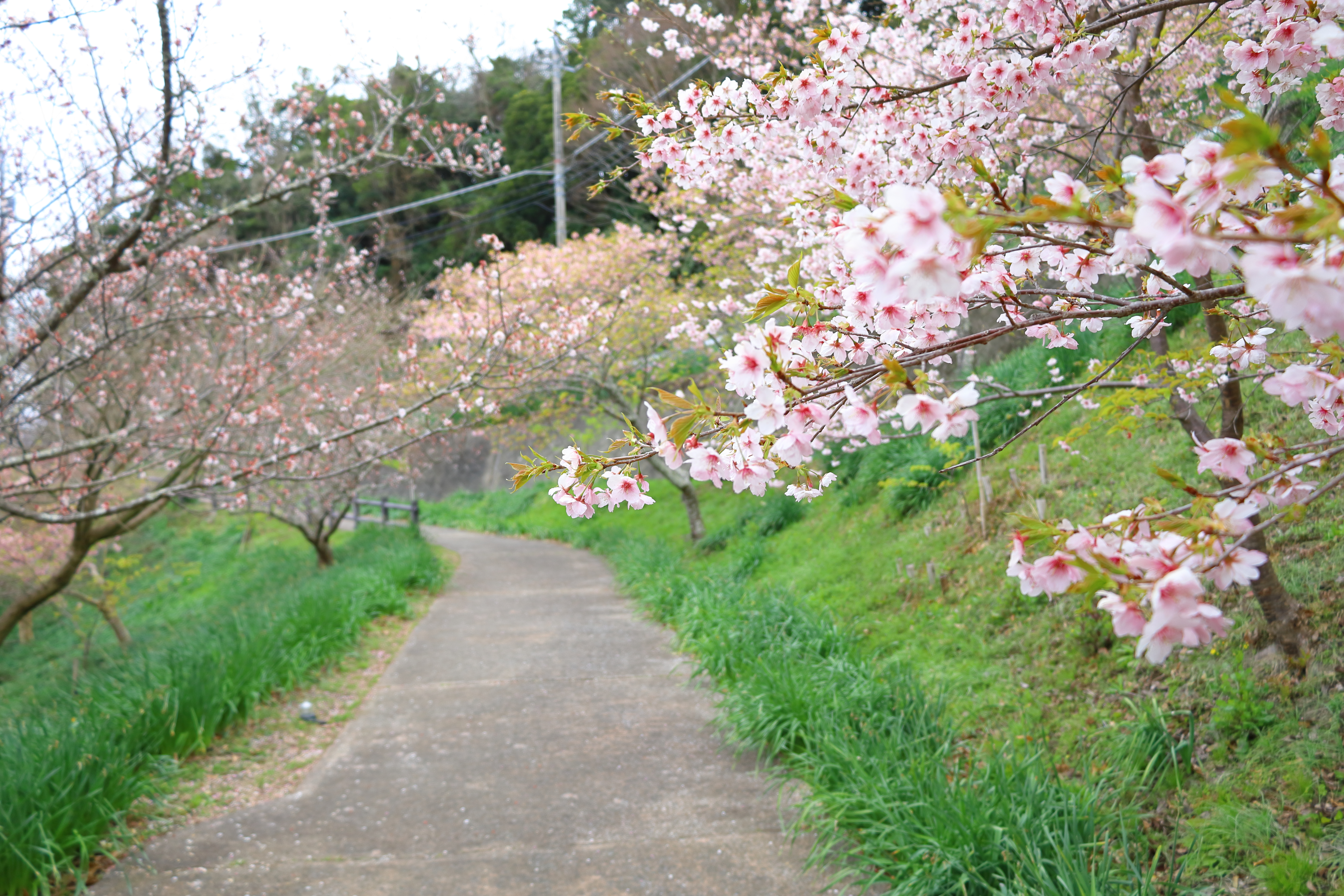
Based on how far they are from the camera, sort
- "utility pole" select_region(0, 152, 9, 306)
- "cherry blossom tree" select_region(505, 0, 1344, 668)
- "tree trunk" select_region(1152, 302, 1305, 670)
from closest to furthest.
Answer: "cherry blossom tree" select_region(505, 0, 1344, 668), "tree trunk" select_region(1152, 302, 1305, 670), "utility pole" select_region(0, 152, 9, 306)

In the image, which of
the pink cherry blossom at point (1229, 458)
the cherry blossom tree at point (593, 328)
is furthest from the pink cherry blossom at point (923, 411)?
the cherry blossom tree at point (593, 328)

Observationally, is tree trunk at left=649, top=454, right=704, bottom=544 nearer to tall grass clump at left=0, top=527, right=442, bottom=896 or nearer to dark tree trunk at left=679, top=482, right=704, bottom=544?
dark tree trunk at left=679, top=482, right=704, bottom=544

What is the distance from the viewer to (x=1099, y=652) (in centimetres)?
376

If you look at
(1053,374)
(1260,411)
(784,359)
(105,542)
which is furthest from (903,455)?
(105,542)

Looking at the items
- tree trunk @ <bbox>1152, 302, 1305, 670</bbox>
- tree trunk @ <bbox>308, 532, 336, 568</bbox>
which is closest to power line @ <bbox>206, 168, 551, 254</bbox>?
tree trunk @ <bbox>308, 532, 336, 568</bbox>

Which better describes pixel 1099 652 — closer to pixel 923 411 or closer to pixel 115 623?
pixel 923 411

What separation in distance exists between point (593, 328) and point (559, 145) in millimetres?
7084

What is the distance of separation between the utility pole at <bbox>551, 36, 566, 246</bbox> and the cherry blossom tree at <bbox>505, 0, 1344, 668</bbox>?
1142 centimetres

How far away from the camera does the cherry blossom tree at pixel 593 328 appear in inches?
296

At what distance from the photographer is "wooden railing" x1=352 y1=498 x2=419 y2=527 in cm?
1289

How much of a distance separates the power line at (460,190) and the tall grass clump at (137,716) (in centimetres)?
283

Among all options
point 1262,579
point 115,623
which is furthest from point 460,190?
point 1262,579

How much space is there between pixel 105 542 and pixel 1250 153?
13.4 m

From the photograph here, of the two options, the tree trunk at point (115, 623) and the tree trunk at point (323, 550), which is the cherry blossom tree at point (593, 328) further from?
the tree trunk at point (115, 623)
